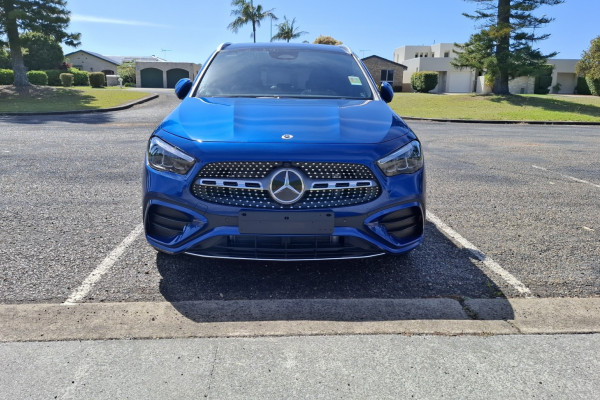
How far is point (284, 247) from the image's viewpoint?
2.93 meters

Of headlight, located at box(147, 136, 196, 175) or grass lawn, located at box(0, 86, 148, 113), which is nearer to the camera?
headlight, located at box(147, 136, 196, 175)

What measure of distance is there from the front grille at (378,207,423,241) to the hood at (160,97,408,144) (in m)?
0.49

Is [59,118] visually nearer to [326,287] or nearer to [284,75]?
[284,75]

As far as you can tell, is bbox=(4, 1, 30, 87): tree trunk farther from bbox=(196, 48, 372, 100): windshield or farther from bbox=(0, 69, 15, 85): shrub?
bbox=(196, 48, 372, 100): windshield

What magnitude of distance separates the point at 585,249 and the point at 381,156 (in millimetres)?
2240

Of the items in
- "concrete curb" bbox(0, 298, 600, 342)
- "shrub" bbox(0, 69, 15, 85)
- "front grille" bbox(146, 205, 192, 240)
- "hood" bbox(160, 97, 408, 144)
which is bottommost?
"concrete curb" bbox(0, 298, 600, 342)

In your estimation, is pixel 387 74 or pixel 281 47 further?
pixel 387 74

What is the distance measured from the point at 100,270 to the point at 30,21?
24660 mm

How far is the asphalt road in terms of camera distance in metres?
3.18

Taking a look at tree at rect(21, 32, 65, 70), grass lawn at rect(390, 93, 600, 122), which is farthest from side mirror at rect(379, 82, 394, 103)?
tree at rect(21, 32, 65, 70)

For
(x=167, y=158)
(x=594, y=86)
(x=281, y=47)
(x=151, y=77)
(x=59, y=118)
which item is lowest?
(x=59, y=118)

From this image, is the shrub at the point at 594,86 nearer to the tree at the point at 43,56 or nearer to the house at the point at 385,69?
the house at the point at 385,69

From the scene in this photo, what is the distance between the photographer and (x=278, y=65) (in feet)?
14.7

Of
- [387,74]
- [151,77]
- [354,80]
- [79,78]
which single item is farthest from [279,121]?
[151,77]
